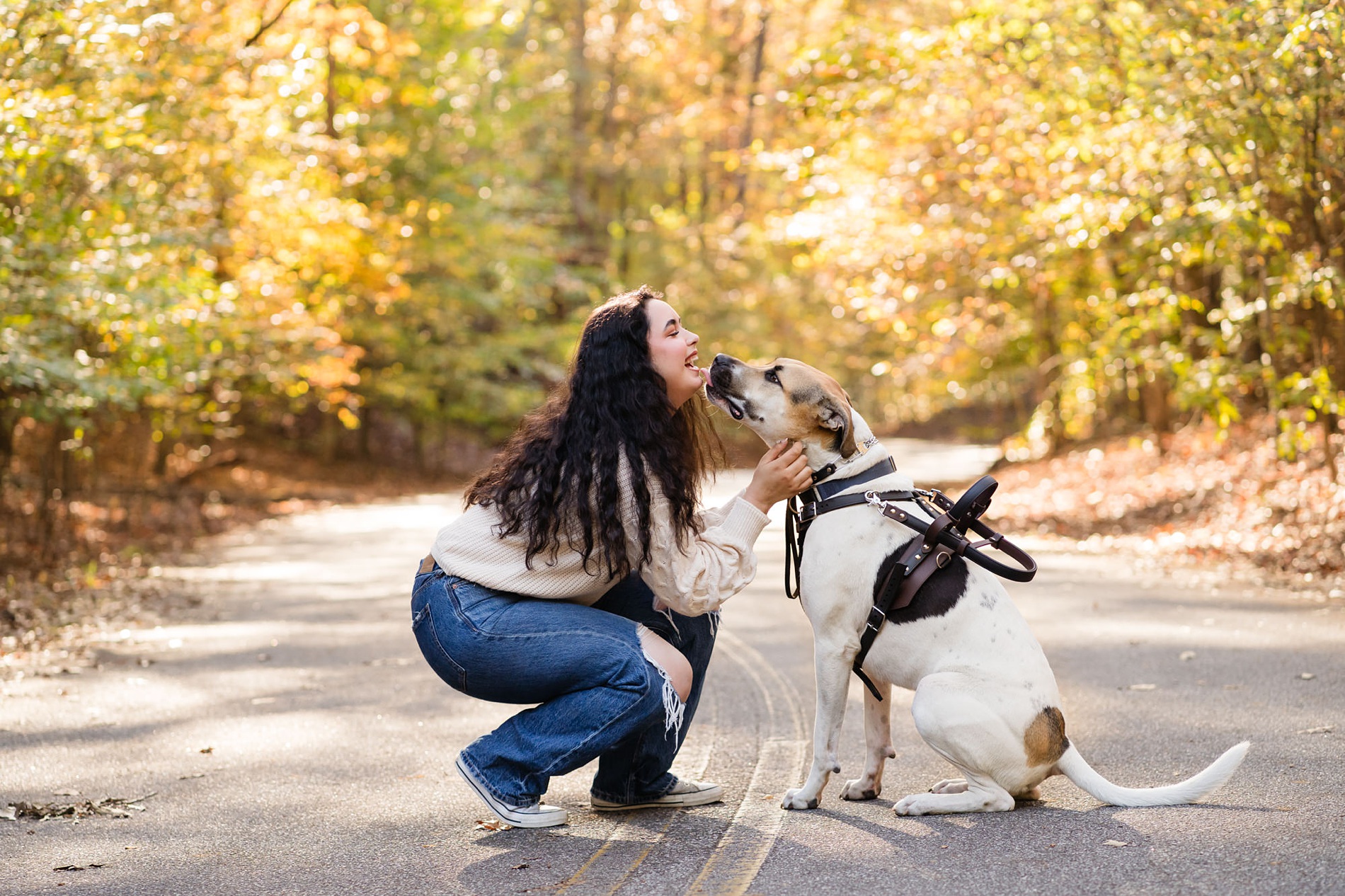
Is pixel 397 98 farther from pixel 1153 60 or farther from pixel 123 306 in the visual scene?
pixel 1153 60

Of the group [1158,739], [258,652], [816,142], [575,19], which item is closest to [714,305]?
[575,19]

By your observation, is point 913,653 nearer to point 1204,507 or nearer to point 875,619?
point 875,619

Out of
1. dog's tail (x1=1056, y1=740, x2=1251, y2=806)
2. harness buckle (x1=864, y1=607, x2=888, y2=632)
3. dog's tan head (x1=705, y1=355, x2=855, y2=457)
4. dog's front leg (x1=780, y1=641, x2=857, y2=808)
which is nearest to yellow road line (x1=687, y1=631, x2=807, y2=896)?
dog's front leg (x1=780, y1=641, x2=857, y2=808)

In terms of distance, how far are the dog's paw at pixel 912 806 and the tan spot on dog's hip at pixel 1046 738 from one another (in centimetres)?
39

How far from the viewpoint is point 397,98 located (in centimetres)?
2258

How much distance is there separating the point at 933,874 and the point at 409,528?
12.8 metres

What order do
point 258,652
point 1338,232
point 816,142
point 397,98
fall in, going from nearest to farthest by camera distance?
point 258,652
point 1338,232
point 816,142
point 397,98

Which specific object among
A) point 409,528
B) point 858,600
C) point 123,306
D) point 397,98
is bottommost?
point 409,528

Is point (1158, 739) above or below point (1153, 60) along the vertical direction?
below

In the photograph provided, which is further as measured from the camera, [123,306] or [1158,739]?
[123,306]

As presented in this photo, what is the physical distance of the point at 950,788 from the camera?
4195 millimetres

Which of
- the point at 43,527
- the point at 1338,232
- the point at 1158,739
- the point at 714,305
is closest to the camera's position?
the point at 1158,739

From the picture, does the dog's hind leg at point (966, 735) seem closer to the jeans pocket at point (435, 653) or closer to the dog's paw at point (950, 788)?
the dog's paw at point (950, 788)

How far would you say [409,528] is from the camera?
15.6m
